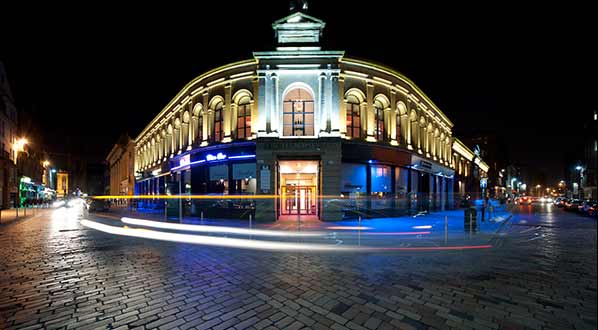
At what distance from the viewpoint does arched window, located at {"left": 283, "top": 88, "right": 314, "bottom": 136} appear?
21203 millimetres

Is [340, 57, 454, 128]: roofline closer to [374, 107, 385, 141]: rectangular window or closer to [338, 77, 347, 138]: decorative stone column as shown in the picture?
[338, 77, 347, 138]: decorative stone column

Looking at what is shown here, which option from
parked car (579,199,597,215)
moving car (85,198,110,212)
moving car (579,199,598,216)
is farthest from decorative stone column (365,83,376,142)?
moving car (85,198,110,212)

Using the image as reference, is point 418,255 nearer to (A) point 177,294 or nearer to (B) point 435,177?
(A) point 177,294

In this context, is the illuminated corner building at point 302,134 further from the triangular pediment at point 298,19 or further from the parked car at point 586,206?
the parked car at point 586,206

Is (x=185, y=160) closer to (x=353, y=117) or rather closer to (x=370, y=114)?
(x=353, y=117)

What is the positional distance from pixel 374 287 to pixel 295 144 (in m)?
15.0

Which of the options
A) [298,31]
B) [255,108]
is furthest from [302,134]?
[298,31]

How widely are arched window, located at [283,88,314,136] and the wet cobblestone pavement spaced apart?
1317cm

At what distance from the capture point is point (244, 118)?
73.7 feet

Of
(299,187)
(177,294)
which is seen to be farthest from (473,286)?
(299,187)

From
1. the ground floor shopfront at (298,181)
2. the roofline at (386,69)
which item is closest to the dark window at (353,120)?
the ground floor shopfront at (298,181)

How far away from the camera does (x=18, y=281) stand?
20.1 feet

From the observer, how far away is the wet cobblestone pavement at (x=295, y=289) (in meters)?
4.29

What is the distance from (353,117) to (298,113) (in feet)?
14.4
